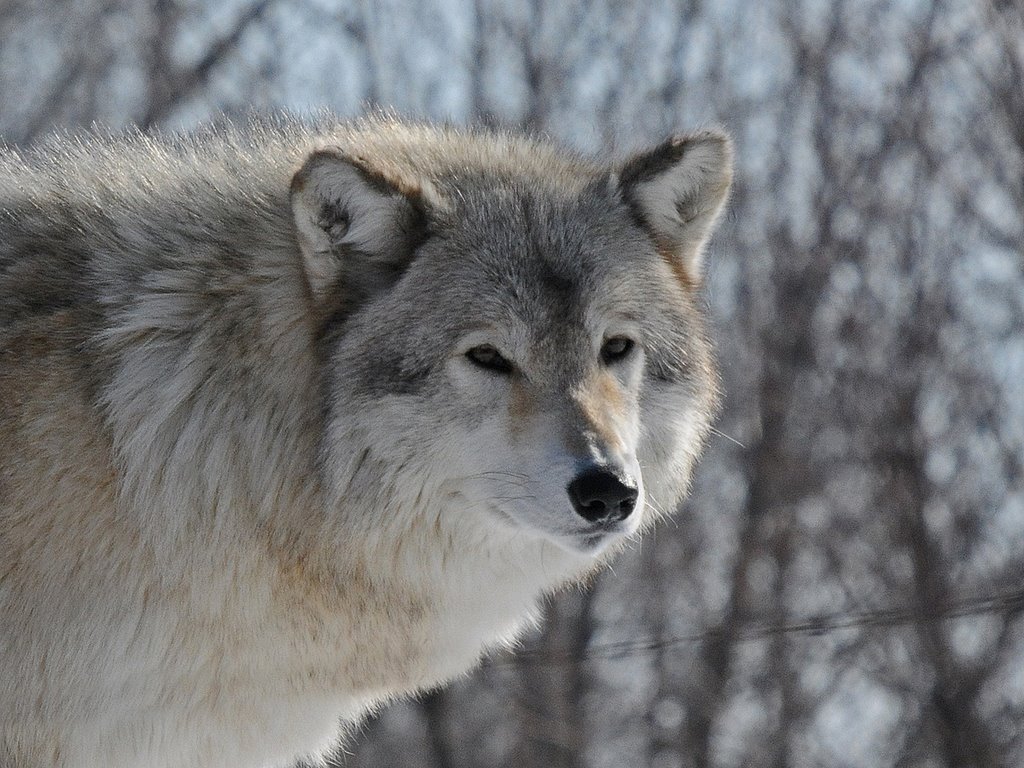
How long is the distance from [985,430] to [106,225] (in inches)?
359

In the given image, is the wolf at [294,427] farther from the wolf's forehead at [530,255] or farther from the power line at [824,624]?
the power line at [824,624]

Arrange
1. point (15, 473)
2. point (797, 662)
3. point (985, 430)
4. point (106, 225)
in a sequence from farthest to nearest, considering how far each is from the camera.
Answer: point (985, 430), point (797, 662), point (106, 225), point (15, 473)

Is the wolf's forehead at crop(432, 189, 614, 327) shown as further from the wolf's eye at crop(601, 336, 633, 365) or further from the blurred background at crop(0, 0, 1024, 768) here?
the blurred background at crop(0, 0, 1024, 768)

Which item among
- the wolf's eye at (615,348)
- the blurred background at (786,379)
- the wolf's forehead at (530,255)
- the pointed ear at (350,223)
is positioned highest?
the pointed ear at (350,223)

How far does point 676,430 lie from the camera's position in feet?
14.5

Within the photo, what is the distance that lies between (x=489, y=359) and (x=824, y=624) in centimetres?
361

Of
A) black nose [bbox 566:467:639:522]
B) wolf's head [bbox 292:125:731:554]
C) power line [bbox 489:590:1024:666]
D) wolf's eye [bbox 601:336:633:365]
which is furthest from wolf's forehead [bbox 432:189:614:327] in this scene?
power line [bbox 489:590:1024:666]

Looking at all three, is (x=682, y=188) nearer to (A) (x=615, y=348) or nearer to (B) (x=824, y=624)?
(A) (x=615, y=348)

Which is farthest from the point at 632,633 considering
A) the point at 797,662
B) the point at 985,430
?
the point at 985,430

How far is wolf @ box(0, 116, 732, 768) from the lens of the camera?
13.2 ft

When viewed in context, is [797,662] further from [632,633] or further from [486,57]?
[486,57]

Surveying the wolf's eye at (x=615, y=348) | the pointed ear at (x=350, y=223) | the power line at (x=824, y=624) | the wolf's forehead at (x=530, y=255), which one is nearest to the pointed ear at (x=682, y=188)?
the wolf's forehead at (x=530, y=255)

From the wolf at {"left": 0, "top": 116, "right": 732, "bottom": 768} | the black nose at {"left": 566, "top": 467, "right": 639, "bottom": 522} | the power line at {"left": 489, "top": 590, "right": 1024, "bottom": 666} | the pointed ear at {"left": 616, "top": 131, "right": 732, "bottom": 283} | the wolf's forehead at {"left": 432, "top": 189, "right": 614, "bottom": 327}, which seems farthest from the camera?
the power line at {"left": 489, "top": 590, "right": 1024, "bottom": 666}

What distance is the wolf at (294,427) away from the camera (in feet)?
13.2
